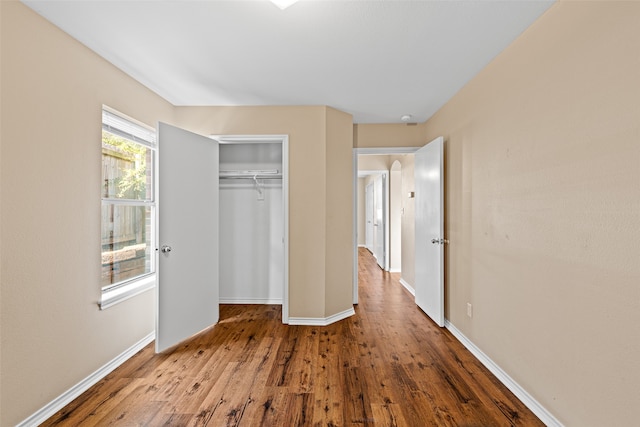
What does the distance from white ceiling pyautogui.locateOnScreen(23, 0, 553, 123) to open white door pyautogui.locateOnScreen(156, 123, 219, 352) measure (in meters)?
0.61

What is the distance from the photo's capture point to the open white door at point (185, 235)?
264 centimetres

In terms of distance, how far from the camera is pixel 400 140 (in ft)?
13.2

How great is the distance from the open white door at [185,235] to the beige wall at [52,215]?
319mm

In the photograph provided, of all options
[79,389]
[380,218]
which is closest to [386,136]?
[380,218]

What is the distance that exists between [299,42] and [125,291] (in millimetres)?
2468

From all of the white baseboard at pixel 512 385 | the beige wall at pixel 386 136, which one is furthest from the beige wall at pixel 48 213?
the white baseboard at pixel 512 385

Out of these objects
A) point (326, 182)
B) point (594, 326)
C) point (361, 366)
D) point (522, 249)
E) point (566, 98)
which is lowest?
point (361, 366)

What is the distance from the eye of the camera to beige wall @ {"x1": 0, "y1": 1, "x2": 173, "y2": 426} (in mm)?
1643

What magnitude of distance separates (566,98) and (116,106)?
3.17m

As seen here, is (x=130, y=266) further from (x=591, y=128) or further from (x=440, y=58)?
(x=591, y=128)

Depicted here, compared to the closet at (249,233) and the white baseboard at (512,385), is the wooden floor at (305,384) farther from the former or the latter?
the closet at (249,233)

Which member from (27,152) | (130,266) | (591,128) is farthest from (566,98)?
(130,266)

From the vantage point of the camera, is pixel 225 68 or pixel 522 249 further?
pixel 225 68

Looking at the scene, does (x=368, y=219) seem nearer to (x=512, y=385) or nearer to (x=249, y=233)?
(x=249, y=233)
